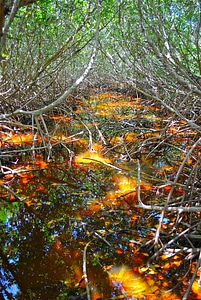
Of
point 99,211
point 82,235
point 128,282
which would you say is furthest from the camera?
point 99,211

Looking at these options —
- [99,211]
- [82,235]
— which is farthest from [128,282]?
[99,211]

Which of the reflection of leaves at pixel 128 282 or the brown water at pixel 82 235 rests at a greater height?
the brown water at pixel 82 235

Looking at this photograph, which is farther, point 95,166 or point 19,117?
point 19,117

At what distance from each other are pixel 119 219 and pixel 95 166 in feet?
5.32

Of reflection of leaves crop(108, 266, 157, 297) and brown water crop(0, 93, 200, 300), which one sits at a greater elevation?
brown water crop(0, 93, 200, 300)

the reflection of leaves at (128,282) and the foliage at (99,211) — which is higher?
the foliage at (99,211)

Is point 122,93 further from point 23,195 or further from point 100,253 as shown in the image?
point 100,253

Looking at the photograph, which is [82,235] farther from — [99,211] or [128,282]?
[128,282]

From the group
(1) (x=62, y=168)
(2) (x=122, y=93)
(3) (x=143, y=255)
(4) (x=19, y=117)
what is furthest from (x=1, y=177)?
(2) (x=122, y=93)

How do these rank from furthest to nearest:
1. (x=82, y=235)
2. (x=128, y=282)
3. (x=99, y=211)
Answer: (x=99, y=211)
(x=82, y=235)
(x=128, y=282)

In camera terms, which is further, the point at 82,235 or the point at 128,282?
the point at 82,235

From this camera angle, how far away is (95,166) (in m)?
4.48

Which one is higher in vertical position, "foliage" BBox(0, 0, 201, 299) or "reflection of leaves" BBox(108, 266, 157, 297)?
"foliage" BBox(0, 0, 201, 299)

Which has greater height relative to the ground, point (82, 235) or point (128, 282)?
point (82, 235)
